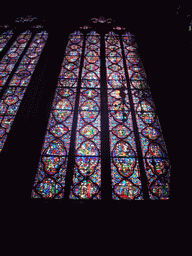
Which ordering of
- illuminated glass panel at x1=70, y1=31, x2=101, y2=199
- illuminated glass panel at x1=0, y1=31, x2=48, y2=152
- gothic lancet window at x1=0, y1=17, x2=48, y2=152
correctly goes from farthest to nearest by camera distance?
gothic lancet window at x1=0, y1=17, x2=48, y2=152 < illuminated glass panel at x1=0, y1=31, x2=48, y2=152 < illuminated glass panel at x1=70, y1=31, x2=101, y2=199

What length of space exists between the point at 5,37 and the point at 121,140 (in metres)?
5.56

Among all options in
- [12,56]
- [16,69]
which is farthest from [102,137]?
[12,56]

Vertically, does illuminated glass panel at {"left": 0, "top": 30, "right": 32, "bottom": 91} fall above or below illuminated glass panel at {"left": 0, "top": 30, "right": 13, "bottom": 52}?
below

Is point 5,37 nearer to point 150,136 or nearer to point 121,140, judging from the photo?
point 121,140

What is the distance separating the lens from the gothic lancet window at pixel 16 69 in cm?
393

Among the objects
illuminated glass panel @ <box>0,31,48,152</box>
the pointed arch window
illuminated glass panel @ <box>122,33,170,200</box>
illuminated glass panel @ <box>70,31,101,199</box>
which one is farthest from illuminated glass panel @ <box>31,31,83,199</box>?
illuminated glass panel @ <box>122,33,170,200</box>

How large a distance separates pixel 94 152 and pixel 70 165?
1.54 feet

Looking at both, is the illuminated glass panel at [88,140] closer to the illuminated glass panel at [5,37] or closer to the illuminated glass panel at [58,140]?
the illuminated glass panel at [58,140]

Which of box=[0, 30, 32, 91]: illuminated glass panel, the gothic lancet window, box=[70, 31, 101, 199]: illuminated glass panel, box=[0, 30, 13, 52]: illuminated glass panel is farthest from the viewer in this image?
box=[0, 30, 13, 52]: illuminated glass panel

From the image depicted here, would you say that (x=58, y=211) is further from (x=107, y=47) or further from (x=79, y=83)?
(x=107, y=47)

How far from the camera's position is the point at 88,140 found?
3.46 metres

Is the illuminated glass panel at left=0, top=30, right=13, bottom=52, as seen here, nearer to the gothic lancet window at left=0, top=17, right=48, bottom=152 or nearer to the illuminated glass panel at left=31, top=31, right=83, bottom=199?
the gothic lancet window at left=0, top=17, right=48, bottom=152

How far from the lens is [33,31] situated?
6.55m

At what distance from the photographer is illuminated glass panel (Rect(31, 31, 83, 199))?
291 cm
